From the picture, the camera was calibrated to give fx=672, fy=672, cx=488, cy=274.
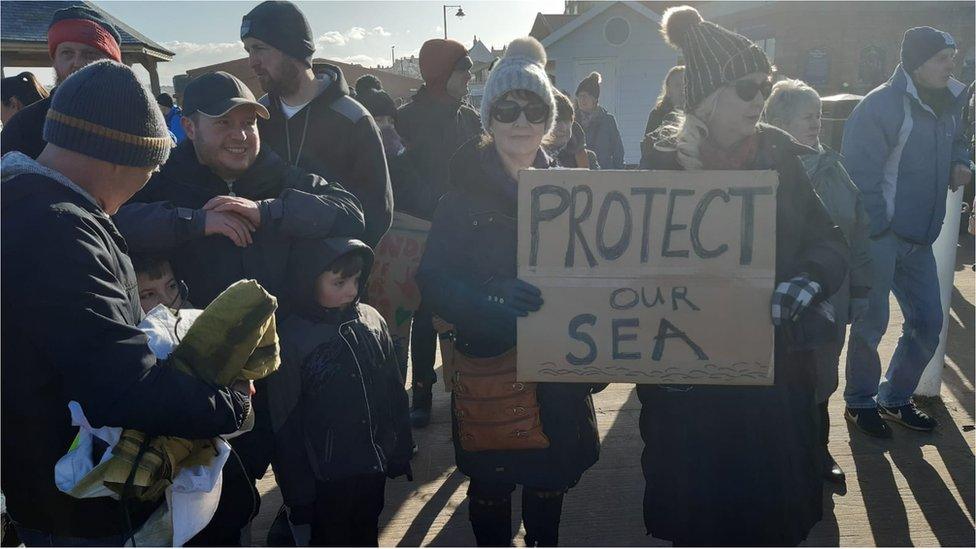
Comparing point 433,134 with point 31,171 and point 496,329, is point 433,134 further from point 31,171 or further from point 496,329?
point 31,171

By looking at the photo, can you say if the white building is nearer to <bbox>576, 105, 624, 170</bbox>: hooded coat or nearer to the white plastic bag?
<bbox>576, 105, 624, 170</bbox>: hooded coat

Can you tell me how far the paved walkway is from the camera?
10.0 ft

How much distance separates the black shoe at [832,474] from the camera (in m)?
3.43

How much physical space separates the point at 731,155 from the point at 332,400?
1534mm

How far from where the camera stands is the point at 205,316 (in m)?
1.63

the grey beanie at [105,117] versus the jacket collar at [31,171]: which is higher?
Result: the grey beanie at [105,117]

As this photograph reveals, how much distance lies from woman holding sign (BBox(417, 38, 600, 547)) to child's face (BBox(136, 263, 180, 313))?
0.84m

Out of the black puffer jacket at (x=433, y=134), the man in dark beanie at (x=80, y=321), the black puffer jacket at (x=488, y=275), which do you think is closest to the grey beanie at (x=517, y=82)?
the black puffer jacket at (x=488, y=275)

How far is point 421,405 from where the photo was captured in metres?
4.27

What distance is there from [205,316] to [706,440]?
1.42 meters

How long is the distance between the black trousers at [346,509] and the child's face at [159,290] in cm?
82

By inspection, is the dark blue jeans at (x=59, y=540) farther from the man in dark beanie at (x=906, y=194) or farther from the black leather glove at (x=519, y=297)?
the man in dark beanie at (x=906, y=194)

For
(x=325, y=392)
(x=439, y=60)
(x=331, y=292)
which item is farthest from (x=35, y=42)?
(x=325, y=392)

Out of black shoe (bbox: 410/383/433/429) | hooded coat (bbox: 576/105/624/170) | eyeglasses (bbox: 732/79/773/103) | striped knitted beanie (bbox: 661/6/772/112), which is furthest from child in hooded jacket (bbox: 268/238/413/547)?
hooded coat (bbox: 576/105/624/170)
